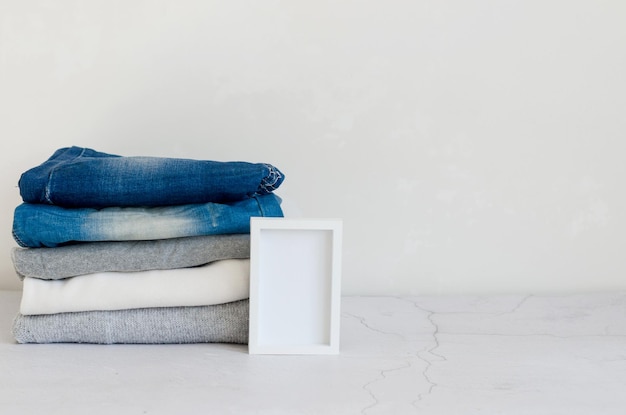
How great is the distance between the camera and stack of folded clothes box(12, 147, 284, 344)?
3.52ft

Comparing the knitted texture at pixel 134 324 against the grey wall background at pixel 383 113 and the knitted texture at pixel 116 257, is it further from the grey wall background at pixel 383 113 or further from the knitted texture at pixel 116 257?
→ the grey wall background at pixel 383 113

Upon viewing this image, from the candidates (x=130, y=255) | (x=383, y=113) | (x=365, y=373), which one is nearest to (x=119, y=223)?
(x=130, y=255)

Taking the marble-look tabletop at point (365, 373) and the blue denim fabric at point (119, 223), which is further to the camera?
the blue denim fabric at point (119, 223)

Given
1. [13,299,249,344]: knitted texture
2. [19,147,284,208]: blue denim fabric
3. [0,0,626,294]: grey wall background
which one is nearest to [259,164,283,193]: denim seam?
[19,147,284,208]: blue denim fabric

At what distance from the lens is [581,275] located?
153 cm

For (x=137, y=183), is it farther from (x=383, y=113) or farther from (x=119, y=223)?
(x=383, y=113)

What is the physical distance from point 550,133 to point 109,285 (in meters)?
0.90

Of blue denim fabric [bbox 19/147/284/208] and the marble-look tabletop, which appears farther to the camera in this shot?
blue denim fabric [bbox 19/147/284/208]

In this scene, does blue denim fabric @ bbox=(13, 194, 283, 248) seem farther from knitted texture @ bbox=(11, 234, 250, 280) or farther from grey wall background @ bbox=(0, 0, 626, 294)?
grey wall background @ bbox=(0, 0, 626, 294)

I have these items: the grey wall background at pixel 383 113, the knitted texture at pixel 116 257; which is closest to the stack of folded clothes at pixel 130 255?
the knitted texture at pixel 116 257

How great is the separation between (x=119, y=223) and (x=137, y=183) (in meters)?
0.06

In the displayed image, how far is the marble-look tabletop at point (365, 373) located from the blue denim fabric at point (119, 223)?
156 millimetres

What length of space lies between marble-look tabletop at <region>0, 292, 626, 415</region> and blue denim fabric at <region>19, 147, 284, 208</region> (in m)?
0.21

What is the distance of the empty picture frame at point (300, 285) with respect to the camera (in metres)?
1.07
